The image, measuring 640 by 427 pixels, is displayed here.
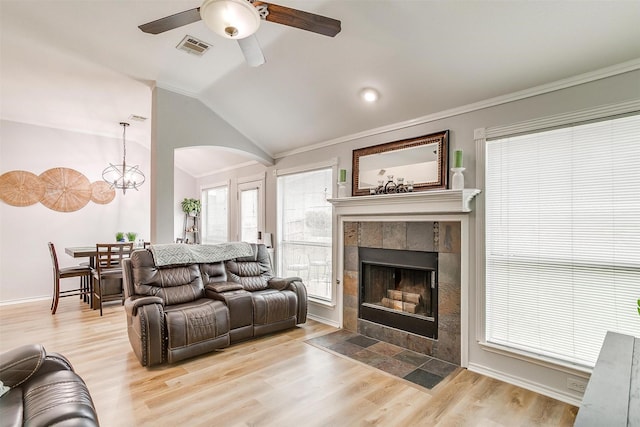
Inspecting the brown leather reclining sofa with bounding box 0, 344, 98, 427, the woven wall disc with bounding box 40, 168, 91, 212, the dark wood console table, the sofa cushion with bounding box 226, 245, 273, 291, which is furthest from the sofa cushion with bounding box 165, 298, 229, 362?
the woven wall disc with bounding box 40, 168, 91, 212

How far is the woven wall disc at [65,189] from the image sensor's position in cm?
555

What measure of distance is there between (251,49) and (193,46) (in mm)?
1313

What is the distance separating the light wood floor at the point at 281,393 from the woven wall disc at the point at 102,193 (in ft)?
10.1

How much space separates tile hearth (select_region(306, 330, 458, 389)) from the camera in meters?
2.91

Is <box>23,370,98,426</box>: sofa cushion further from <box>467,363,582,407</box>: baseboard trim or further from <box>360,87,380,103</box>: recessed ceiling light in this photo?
<box>360,87,380,103</box>: recessed ceiling light

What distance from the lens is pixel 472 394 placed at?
2.62 metres

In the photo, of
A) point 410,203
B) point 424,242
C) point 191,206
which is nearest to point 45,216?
point 191,206

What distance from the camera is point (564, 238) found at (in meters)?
2.64

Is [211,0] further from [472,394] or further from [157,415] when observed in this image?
[472,394]

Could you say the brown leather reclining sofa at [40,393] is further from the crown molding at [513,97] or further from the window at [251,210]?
the window at [251,210]

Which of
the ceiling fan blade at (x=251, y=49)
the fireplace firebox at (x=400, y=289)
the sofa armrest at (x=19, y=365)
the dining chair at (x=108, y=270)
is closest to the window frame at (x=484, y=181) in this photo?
the fireplace firebox at (x=400, y=289)

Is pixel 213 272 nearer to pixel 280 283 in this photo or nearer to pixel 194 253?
pixel 194 253

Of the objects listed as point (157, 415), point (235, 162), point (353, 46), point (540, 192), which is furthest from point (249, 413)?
point (235, 162)

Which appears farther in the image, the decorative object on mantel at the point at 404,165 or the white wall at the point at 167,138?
the white wall at the point at 167,138
